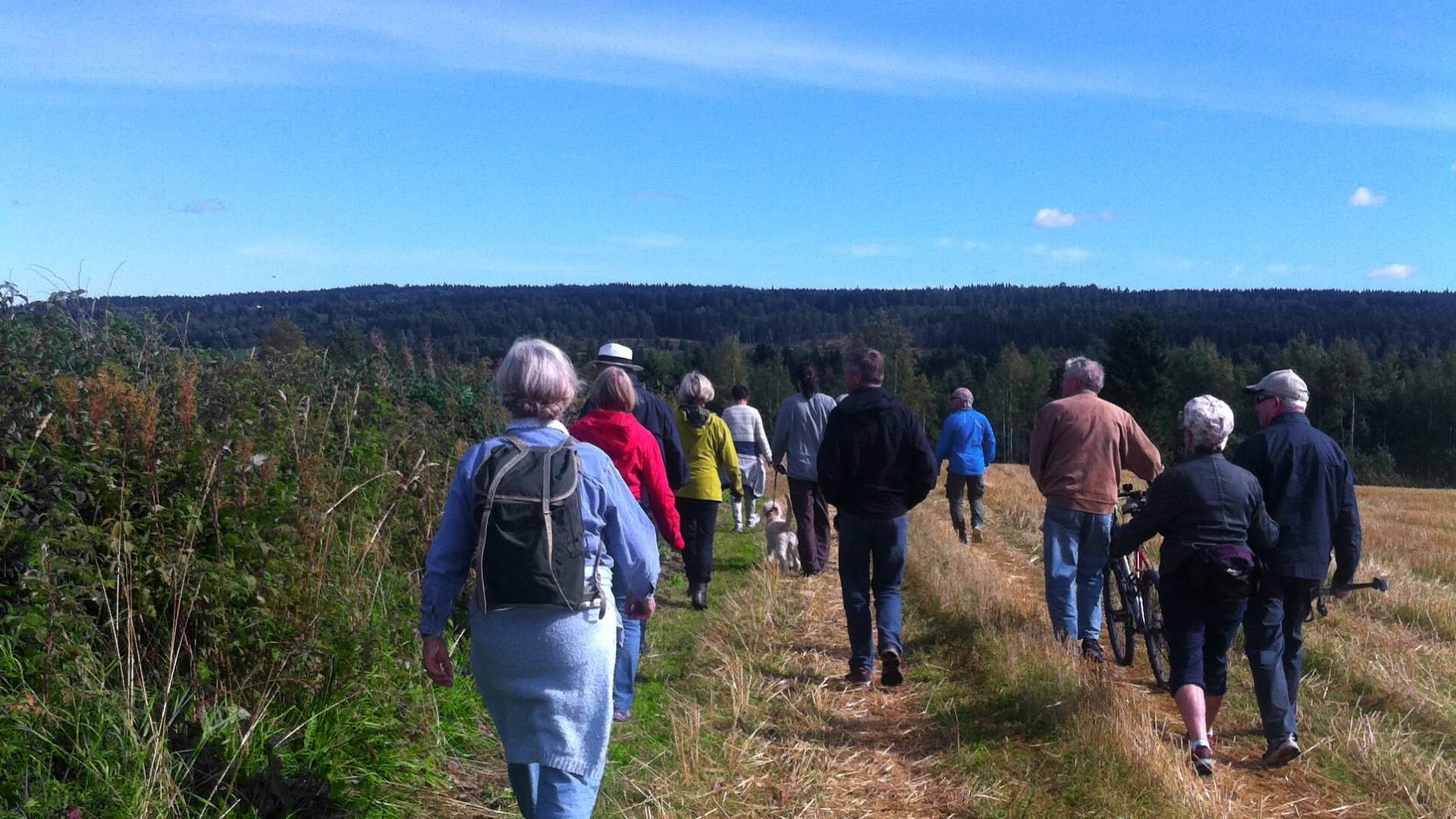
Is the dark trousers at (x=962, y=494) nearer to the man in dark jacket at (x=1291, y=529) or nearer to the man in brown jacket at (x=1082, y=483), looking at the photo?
the man in brown jacket at (x=1082, y=483)

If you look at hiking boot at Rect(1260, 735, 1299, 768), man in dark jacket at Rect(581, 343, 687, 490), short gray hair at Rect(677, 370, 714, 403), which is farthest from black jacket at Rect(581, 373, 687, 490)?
hiking boot at Rect(1260, 735, 1299, 768)

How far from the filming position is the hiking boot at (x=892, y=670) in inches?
243

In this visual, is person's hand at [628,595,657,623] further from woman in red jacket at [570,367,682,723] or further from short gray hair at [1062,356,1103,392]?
short gray hair at [1062,356,1103,392]

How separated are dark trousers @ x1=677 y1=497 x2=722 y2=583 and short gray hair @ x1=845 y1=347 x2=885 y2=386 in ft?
6.73

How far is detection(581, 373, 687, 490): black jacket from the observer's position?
22.1 feet

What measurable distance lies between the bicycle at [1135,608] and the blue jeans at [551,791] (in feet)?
13.8

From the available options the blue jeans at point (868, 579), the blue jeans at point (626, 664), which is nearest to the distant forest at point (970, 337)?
the blue jeans at point (626, 664)

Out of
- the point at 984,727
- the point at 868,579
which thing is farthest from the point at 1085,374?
the point at 984,727

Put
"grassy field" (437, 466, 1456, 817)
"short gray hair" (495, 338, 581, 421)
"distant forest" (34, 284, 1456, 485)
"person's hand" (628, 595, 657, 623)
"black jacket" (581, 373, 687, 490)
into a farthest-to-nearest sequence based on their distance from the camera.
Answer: "distant forest" (34, 284, 1456, 485)
"black jacket" (581, 373, 687, 490)
"grassy field" (437, 466, 1456, 817)
"person's hand" (628, 595, 657, 623)
"short gray hair" (495, 338, 581, 421)

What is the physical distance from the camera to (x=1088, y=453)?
6.61 m

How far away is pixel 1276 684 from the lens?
4984mm

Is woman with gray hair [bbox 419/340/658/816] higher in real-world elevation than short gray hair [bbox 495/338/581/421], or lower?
lower

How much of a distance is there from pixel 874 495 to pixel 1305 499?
2.16 m

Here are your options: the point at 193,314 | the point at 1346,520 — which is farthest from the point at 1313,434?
the point at 193,314
